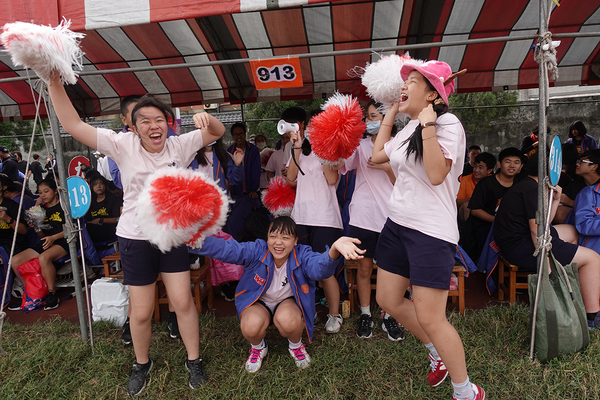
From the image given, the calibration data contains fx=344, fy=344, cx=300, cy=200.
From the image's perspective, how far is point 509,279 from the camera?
327 centimetres

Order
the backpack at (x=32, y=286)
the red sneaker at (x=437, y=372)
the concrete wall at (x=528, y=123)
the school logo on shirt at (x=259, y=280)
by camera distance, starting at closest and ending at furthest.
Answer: the red sneaker at (x=437, y=372) → the school logo on shirt at (x=259, y=280) → the backpack at (x=32, y=286) → the concrete wall at (x=528, y=123)

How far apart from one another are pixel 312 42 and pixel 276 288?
128 inches

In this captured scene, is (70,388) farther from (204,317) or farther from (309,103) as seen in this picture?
(309,103)

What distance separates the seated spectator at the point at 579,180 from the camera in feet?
9.86

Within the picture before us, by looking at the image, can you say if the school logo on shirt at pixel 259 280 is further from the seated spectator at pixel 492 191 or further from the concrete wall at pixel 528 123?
the concrete wall at pixel 528 123

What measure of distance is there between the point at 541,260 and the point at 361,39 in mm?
3210

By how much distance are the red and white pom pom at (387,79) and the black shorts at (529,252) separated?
1.88 m

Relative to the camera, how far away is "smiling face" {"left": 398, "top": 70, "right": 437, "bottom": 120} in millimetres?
1772

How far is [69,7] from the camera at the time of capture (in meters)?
2.39

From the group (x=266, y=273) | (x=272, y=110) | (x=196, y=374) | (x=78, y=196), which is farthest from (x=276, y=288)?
(x=272, y=110)

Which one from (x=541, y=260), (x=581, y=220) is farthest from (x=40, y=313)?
(x=581, y=220)

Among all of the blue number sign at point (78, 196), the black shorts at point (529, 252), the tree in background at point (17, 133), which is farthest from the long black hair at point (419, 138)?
the tree in background at point (17, 133)

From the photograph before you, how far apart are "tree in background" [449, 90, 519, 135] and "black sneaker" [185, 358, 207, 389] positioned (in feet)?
28.9

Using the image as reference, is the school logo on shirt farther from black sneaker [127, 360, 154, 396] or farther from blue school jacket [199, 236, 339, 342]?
black sneaker [127, 360, 154, 396]
